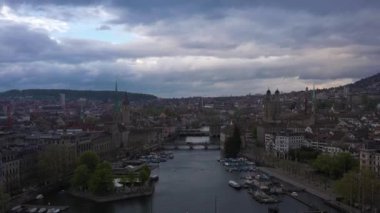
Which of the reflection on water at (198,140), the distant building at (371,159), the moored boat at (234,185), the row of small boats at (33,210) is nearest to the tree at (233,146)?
the moored boat at (234,185)

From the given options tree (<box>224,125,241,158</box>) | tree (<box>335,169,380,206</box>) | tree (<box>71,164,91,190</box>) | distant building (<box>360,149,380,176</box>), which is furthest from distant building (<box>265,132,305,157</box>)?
tree (<box>335,169,380,206</box>)

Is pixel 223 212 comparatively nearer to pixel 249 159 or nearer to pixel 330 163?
pixel 330 163

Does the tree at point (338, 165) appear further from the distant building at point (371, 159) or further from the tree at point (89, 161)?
the tree at point (89, 161)

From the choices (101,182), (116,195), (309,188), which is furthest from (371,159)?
(101,182)

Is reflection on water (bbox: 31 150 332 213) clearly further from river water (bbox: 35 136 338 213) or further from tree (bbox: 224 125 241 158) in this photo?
tree (bbox: 224 125 241 158)

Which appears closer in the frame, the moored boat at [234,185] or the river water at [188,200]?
the river water at [188,200]

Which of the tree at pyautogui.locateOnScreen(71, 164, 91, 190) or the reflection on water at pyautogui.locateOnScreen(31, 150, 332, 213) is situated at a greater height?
the tree at pyautogui.locateOnScreen(71, 164, 91, 190)

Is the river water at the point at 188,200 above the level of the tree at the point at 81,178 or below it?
below
